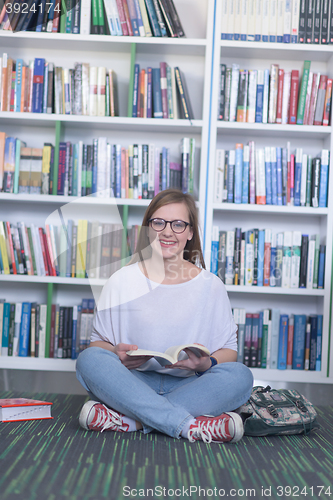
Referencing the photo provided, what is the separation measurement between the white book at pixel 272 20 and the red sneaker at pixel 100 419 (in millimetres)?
1801

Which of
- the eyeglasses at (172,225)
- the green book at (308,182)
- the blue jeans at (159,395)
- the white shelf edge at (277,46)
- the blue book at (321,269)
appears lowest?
the blue jeans at (159,395)

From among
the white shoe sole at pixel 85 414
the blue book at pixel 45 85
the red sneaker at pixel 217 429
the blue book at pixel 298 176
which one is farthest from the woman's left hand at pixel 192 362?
the blue book at pixel 45 85

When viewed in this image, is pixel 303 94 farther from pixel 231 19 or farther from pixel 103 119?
pixel 103 119

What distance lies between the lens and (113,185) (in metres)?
2.19

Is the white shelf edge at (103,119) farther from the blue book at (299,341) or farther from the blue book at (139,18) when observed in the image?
the blue book at (299,341)

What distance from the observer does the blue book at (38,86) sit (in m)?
2.17

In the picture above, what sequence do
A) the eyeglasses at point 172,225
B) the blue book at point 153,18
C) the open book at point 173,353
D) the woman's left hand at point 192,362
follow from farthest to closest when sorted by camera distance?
the blue book at point 153,18 < the eyeglasses at point 172,225 < the woman's left hand at point 192,362 < the open book at point 173,353

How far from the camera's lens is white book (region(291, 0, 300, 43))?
2.14m

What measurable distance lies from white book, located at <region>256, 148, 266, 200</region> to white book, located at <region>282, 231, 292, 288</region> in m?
0.23

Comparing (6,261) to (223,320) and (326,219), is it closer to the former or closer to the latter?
(223,320)

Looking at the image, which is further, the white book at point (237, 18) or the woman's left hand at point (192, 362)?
the white book at point (237, 18)

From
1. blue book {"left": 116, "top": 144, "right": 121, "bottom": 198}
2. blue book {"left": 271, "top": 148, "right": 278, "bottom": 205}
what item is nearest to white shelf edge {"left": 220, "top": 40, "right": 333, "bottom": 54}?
blue book {"left": 271, "top": 148, "right": 278, "bottom": 205}

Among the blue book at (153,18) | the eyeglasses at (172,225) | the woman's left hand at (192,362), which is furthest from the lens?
the blue book at (153,18)

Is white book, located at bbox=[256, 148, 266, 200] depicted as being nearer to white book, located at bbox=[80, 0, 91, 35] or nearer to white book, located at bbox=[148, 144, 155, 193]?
white book, located at bbox=[148, 144, 155, 193]
